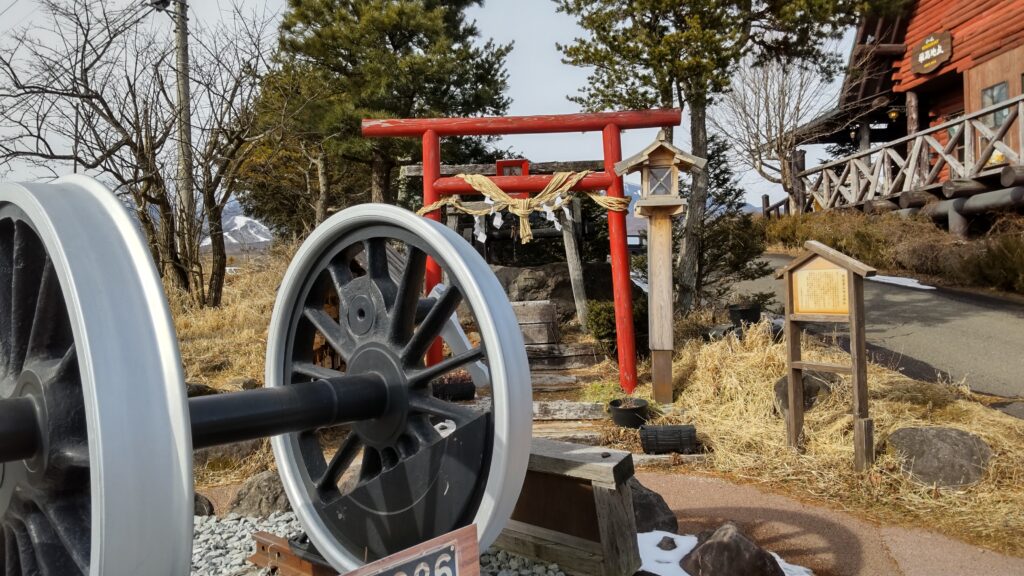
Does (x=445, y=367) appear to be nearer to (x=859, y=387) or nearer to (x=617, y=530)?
(x=617, y=530)

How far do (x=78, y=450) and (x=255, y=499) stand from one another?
3.08 m

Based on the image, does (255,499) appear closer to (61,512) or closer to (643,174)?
(61,512)

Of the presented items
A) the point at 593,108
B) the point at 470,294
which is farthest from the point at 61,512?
the point at 593,108

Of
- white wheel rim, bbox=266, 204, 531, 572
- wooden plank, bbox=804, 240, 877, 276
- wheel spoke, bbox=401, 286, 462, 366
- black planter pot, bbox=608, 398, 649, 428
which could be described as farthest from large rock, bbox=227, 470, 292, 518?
wooden plank, bbox=804, 240, 877, 276

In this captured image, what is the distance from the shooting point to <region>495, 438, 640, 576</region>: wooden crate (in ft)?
10.8

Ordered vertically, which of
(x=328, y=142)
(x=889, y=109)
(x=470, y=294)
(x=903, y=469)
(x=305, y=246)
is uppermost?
(x=889, y=109)

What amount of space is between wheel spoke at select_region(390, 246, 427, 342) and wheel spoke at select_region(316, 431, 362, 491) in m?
0.52

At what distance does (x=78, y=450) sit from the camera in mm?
1821

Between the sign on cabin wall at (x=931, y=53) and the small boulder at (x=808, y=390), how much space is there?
47.6 ft

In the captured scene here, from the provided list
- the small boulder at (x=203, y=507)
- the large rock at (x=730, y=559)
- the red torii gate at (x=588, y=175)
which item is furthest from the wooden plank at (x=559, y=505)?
the red torii gate at (x=588, y=175)

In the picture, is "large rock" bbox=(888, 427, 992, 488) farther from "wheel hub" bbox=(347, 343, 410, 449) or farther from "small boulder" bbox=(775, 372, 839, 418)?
"wheel hub" bbox=(347, 343, 410, 449)

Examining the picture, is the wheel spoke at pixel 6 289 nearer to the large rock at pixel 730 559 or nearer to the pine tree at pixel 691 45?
the large rock at pixel 730 559

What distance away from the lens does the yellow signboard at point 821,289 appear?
542cm

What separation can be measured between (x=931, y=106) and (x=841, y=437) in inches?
693
